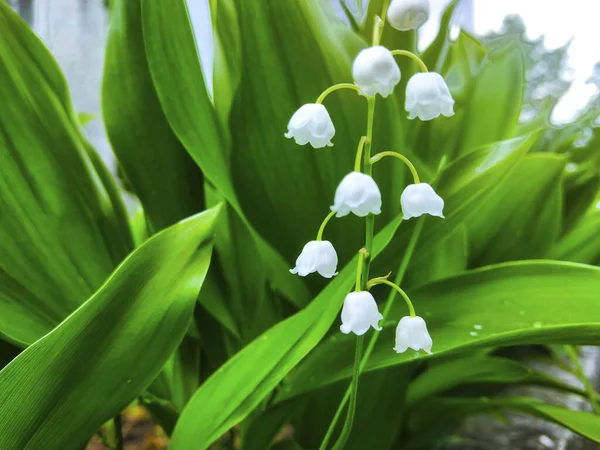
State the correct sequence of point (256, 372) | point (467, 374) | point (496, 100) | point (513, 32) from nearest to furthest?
1. point (256, 372)
2. point (467, 374)
3. point (496, 100)
4. point (513, 32)

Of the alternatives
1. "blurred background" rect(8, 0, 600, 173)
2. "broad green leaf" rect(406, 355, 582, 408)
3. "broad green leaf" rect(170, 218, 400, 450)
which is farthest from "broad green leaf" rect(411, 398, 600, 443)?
"blurred background" rect(8, 0, 600, 173)

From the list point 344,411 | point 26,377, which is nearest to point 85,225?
point 26,377

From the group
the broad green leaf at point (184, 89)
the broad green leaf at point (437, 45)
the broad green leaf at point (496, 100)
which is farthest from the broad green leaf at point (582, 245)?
the broad green leaf at point (184, 89)

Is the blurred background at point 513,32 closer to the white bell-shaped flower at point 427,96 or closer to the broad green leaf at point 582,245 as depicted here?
the broad green leaf at point 582,245

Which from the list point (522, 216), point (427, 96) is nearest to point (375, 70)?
point (427, 96)

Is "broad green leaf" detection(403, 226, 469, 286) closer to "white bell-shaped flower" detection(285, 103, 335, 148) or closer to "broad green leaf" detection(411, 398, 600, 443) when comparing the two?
"broad green leaf" detection(411, 398, 600, 443)

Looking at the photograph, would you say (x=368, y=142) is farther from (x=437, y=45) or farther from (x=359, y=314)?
(x=437, y=45)
